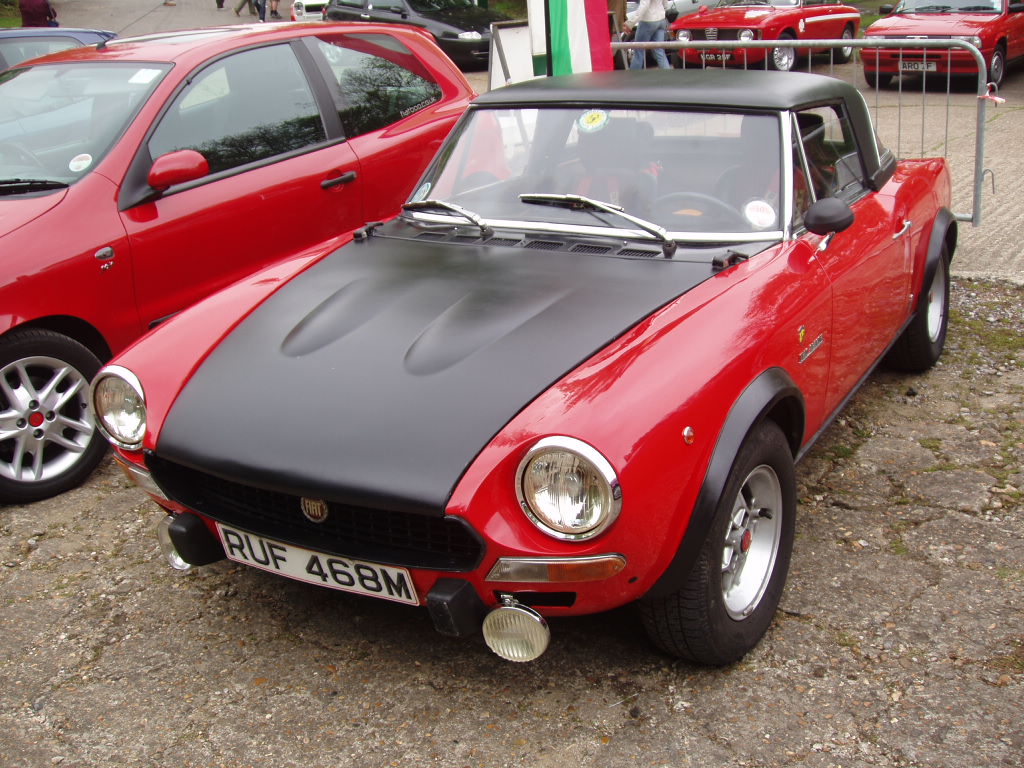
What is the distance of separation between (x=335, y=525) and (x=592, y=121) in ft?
6.32

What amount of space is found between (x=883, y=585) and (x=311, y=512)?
1876 millimetres

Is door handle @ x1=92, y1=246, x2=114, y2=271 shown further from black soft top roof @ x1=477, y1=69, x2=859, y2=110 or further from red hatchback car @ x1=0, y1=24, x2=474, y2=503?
black soft top roof @ x1=477, y1=69, x2=859, y2=110

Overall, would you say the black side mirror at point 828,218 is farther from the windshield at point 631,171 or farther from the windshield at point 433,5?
the windshield at point 433,5

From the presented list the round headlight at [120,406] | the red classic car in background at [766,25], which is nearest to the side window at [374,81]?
the round headlight at [120,406]

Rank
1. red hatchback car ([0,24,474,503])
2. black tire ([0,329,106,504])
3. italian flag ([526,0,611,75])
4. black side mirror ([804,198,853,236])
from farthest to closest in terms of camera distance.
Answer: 1. italian flag ([526,0,611,75])
2. red hatchback car ([0,24,474,503])
3. black tire ([0,329,106,504])
4. black side mirror ([804,198,853,236])

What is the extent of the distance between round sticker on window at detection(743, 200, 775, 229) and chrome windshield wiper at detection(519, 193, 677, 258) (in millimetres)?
290

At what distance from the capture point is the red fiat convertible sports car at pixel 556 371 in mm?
2582

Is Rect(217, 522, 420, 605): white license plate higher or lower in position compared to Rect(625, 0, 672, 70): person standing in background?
lower

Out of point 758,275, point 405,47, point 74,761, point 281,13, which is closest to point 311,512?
point 74,761

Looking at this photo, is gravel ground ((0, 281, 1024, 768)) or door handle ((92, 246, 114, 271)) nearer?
gravel ground ((0, 281, 1024, 768))

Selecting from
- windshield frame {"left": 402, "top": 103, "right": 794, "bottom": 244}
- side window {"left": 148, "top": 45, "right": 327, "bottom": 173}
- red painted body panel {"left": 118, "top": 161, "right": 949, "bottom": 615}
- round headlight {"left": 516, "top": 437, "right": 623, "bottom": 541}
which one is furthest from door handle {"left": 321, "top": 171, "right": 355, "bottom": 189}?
round headlight {"left": 516, "top": 437, "right": 623, "bottom": 541}

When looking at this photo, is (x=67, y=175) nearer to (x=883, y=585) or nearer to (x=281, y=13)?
(x=883, y=585)

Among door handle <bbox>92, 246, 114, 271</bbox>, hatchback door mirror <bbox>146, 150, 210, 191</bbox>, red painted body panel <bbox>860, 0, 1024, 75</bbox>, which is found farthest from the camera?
red painted body panel <bbox>860, 0, 1024, 75</bbox>

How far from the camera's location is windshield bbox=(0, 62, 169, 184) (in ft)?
14.6
